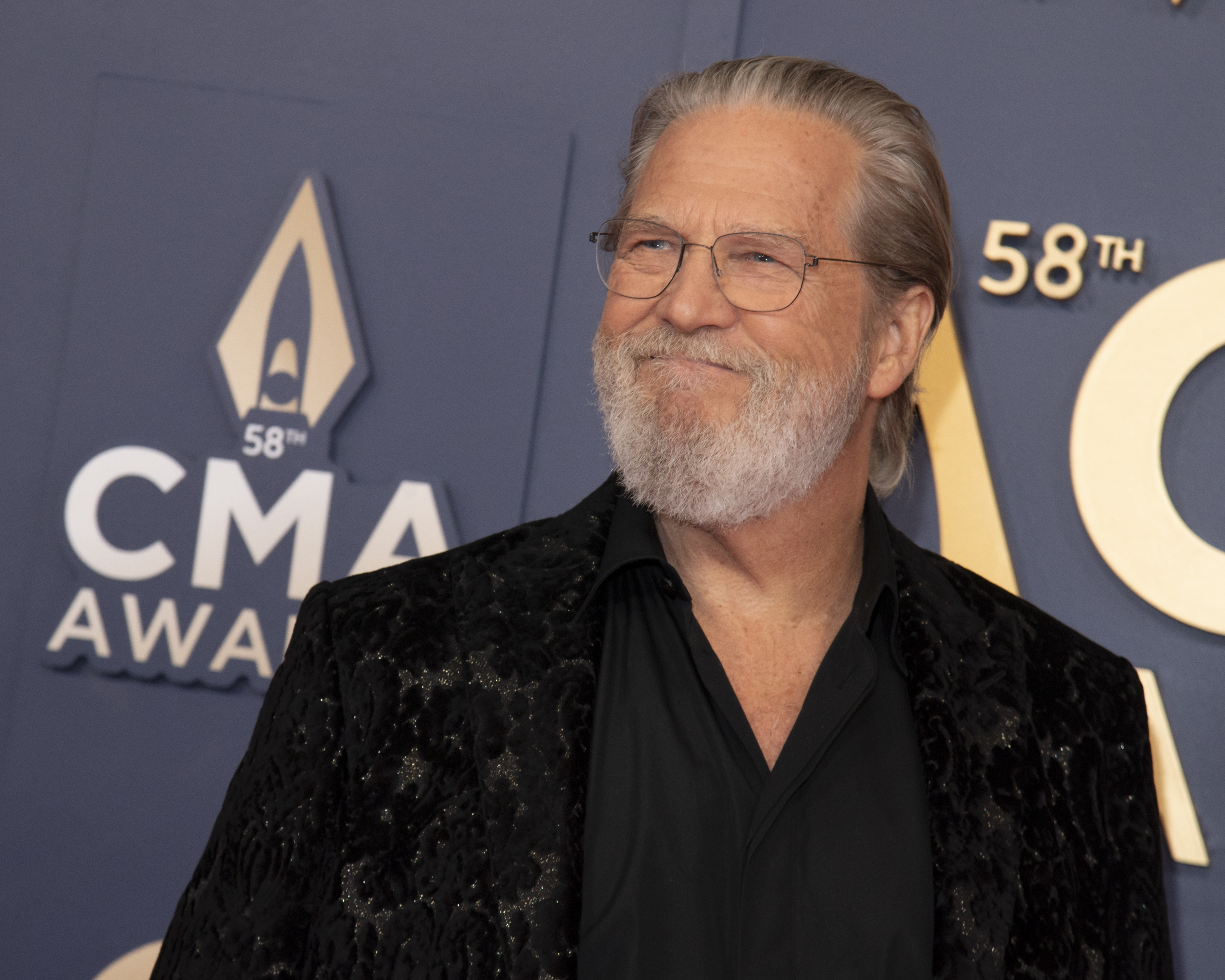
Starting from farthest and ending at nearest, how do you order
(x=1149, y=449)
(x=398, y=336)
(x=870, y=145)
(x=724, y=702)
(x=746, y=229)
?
(x=398, y=336), (x=1149, y=449), (x=870, y=145), (x=746, y=229), (x=724, y=702)

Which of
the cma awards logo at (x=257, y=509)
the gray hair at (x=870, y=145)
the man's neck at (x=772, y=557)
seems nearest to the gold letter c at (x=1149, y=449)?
the gray hair at (x=870, y=145)

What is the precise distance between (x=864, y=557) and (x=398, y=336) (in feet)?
3.45

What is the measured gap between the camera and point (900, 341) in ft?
5.22

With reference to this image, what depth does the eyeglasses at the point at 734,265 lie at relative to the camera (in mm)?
1376

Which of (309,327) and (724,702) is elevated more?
(309,327)

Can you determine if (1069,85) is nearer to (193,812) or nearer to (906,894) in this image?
(906,894)

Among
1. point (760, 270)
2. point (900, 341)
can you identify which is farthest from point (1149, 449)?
point (760, 270)

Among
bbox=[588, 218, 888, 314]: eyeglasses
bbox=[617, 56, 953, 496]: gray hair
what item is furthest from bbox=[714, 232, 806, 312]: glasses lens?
bbox=[617, 56, 953, 496]: gray hair

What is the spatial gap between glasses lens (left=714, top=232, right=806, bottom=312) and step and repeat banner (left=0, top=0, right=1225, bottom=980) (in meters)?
0.81

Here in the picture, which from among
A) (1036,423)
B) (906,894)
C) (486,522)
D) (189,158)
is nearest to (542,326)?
(486,522)

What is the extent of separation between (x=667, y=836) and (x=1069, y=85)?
1.68 meters

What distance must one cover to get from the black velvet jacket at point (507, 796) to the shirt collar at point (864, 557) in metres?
0.03

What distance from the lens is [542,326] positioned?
7.06ft

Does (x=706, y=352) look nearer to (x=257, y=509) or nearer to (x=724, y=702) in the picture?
(x=724, y=702)
